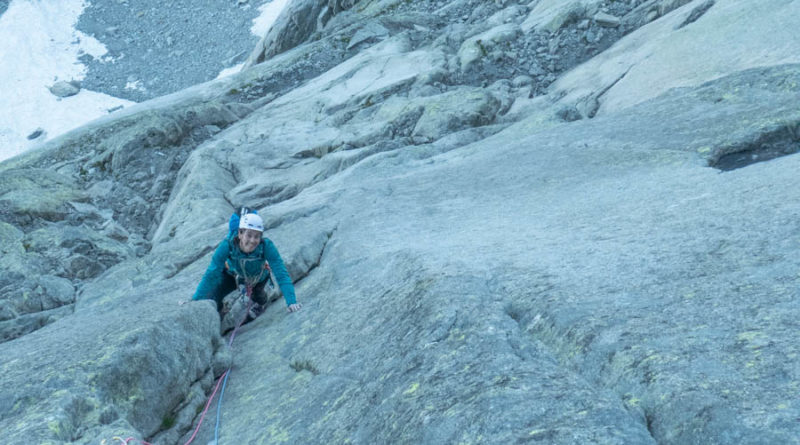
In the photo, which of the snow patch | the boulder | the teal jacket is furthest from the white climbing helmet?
the boulder

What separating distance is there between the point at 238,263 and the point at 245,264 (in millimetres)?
144

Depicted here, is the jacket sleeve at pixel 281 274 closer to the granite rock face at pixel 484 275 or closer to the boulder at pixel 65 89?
the granite rock face at pixel 484 275

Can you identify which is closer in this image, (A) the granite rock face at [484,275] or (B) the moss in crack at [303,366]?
(A) the granite rock face at [484,275]

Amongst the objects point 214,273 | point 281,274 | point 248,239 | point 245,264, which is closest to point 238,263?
point 245,264

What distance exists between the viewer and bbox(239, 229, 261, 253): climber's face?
30.1 feet

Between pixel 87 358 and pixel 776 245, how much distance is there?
7943 millimetres

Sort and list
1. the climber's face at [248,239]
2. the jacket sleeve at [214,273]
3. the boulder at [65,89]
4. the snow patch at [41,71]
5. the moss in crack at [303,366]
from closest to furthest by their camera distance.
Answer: the moss in crack at [303,366] < the climber's face at [248,239] < the jacket sleeve at [214,273] < the snow patch at [41,71] < the boulder at [65,89]

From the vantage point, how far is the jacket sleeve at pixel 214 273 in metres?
9.52

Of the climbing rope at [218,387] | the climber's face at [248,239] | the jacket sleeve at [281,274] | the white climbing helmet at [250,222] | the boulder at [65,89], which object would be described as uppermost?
the boulder at [65,89]

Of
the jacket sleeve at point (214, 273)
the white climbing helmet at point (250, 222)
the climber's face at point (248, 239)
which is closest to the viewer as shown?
the white climbing helmet at point (250, 222)

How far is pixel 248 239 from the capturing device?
9258 millimetres

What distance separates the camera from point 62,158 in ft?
90.3

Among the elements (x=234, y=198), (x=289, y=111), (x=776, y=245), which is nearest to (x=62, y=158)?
(x=289, y=111)

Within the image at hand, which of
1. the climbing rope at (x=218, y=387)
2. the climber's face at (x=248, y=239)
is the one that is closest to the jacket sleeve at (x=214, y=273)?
the climber's face at (x=248, y=239)
